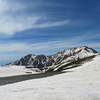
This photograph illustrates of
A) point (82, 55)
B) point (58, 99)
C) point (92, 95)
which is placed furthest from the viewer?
point (82, 55)

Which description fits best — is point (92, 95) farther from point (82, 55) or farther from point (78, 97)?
point (82, 55)

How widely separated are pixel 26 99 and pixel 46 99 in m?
2.76

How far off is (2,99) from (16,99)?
6.94 ft

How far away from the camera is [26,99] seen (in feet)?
47.4

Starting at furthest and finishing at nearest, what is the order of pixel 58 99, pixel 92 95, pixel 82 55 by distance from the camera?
pixel 82 55 → pixel 92 95 → pixel 58 99

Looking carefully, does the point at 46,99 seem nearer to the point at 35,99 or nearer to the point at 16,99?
the point at 35,99

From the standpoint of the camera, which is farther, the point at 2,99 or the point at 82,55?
the point at 82,55

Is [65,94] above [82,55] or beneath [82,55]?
beneath

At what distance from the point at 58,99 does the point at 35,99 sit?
10.3 ft

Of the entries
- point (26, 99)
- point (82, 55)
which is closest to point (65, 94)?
point (26, 99)

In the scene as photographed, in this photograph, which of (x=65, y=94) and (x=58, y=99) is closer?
(x=58, y=99)

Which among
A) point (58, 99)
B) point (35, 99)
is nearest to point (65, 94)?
point (58, 99)

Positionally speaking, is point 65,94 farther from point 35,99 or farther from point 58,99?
point 35,99

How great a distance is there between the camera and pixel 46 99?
14.4 m
